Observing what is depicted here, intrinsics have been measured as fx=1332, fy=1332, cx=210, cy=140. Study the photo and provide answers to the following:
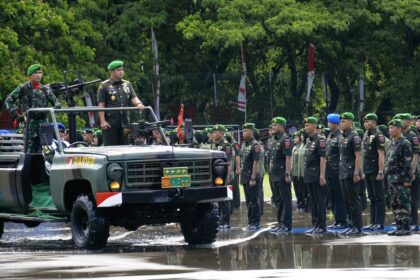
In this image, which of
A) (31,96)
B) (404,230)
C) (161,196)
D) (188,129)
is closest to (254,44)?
(31,96)

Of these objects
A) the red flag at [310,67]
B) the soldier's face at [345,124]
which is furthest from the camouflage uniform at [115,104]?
the red flag at [310,67]

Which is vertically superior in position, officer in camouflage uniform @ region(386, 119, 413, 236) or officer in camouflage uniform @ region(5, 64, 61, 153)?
officer in camouflage uniform @ region(5, 64, 61, 153)

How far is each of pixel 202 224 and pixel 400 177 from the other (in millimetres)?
3003

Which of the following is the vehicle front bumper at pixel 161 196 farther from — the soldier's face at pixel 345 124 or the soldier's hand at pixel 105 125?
the soldier's face at pixel 345 124

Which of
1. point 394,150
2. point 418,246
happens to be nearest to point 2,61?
point 394,150

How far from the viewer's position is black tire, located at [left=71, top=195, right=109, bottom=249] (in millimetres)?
16141

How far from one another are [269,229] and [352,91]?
95.0 ft

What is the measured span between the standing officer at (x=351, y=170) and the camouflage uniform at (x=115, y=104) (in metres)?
3.11

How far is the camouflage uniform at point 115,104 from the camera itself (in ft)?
58.7

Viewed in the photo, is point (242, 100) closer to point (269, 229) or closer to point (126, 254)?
point (269, 229)

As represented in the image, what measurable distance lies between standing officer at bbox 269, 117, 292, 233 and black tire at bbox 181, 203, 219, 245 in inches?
95.7

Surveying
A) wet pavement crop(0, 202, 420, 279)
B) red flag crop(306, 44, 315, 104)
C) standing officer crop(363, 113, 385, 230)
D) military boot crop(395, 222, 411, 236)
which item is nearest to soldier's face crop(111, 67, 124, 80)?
wet pavement crop(0, 202, 420, 279)

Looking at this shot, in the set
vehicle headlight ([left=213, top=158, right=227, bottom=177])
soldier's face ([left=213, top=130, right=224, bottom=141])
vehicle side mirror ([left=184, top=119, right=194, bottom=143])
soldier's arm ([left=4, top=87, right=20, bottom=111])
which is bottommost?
vehicle headlight ([left=213, top=158, right=227, bottom=177])

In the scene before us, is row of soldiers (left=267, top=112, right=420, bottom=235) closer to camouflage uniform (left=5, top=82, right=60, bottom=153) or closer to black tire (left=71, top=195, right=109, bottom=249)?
camouflage uniform (left=5, top=82, right=60, bottom=153)
